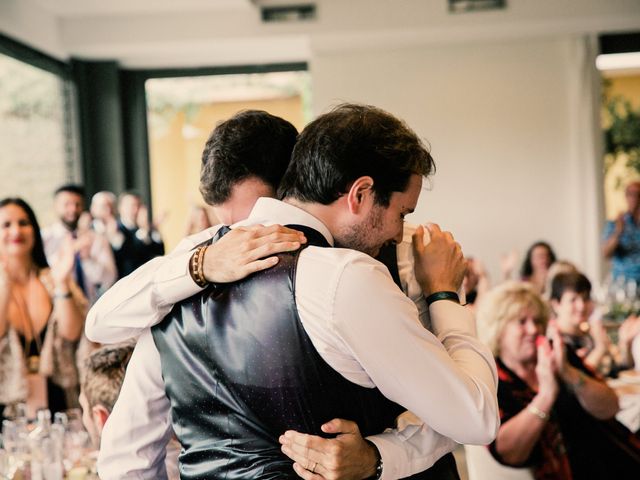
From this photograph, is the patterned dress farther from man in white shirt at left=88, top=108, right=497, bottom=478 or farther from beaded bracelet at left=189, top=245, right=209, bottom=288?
beaded bracelet at left=189, top=245, right=209, bottom=288

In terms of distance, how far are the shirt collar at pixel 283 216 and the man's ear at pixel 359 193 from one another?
0.20ft

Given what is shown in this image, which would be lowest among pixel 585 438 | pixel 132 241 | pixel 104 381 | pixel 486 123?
pixel 585 438

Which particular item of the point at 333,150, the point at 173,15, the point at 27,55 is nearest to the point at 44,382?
the point at 333,150

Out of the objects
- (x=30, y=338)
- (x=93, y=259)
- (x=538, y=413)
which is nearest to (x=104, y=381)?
(x=538, y=413)

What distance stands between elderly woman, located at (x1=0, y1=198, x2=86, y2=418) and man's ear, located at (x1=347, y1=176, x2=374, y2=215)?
8.17ft

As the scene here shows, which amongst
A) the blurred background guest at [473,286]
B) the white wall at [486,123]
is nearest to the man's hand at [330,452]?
the blurred background guest at [473,286]

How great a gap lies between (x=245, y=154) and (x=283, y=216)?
0.25 m

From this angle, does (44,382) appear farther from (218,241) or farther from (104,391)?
(218,241)

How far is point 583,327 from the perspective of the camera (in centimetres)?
388

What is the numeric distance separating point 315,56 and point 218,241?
7239 millimetres

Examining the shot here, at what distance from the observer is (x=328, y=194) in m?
1.33

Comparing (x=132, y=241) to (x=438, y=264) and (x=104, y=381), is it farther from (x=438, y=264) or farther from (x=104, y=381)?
(x=438, y=264)

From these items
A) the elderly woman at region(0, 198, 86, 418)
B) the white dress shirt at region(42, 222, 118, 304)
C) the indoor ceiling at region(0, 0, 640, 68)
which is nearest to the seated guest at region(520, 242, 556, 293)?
the indoor ceiling at region(0, 0, 640, 68)

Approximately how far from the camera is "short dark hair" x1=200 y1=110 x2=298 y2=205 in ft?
5.11
